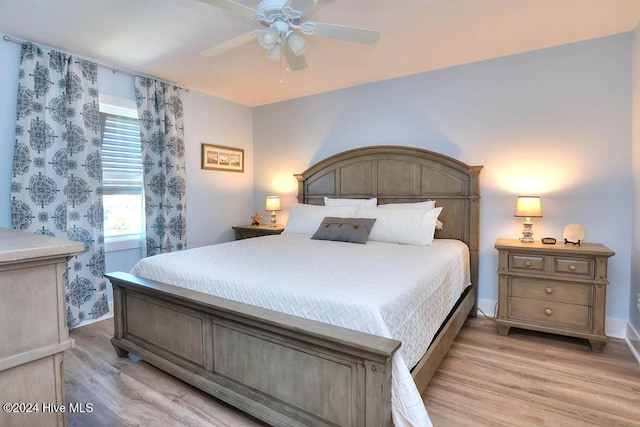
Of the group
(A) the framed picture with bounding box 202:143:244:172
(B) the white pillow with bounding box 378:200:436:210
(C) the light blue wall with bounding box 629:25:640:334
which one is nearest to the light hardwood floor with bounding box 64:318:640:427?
(C) the light blue wall with bounding box 629:25:640:334

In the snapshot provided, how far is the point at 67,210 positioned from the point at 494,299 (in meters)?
4.12

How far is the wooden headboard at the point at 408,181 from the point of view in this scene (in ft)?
10.8

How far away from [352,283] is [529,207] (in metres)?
2.04

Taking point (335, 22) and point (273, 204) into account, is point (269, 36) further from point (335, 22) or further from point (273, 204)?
point (273, 204)

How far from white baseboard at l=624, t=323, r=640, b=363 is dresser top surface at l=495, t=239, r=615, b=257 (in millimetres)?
654

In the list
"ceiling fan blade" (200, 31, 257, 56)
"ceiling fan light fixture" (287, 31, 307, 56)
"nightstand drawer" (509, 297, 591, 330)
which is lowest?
"nightstand drawer" (509, 297, 591, 330)

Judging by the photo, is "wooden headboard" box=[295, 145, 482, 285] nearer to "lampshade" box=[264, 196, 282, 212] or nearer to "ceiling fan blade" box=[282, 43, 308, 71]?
"lampshade" box=[264, 196, 282, 212]

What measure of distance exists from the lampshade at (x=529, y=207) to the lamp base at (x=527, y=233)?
17 centimetres

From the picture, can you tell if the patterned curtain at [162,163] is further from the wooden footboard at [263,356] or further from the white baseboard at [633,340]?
the white baseboard at [633,340]

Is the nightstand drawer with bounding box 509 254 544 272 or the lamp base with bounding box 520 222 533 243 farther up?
the lamp base with bounding box 520 222 533 243

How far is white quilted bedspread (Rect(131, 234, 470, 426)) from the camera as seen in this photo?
1.43 meters

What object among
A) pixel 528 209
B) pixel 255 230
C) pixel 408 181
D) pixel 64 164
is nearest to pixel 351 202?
pixel 408 181

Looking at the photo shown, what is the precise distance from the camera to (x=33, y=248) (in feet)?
2.71

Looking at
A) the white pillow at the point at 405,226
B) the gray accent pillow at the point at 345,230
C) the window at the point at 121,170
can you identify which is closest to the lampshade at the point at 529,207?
the white pillow at the point at 405,226
